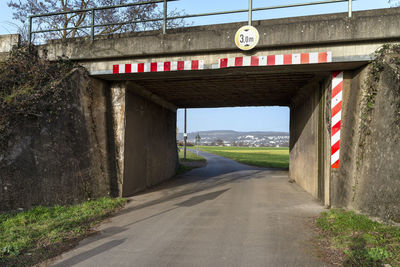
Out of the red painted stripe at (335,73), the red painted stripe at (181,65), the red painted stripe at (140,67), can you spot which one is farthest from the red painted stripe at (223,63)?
the red painted stripe at (335,73)

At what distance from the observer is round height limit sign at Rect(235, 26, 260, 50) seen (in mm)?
6383

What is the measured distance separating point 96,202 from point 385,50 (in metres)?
7.89

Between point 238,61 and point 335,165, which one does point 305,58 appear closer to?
point 238,61

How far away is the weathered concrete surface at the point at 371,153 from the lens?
498cm

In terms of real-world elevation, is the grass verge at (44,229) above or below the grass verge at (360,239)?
below

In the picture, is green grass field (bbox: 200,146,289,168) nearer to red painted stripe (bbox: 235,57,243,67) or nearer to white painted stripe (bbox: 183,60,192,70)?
red painted stripe (bbox: 235,57,243,67)

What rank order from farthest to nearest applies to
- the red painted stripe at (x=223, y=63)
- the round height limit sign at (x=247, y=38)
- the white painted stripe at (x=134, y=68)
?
the white painted stripe at (x=134, y=68), the red painted stripe at (x=223, y=63), the round height limit sign at (x=247, y=38)

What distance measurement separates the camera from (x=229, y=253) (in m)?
4.02

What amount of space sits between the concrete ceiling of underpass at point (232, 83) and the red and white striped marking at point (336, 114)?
0.34m

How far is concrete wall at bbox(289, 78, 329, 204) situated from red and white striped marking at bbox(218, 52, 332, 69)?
147 centimetres

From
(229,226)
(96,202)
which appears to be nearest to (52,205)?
(96,202)

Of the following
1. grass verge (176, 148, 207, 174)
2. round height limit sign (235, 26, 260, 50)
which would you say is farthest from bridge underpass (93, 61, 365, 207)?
grass verge (176, 148, 207, 174)

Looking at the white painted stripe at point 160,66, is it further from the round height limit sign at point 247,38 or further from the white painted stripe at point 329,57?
the white painted stripe at point 329,57

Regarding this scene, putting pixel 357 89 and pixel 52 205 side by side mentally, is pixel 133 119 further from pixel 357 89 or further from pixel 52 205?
pixel 357 89
